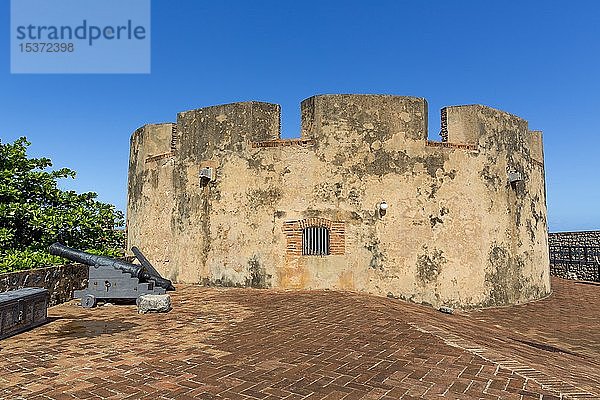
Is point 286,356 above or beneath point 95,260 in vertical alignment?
beneath

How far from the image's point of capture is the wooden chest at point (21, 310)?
6191 mm

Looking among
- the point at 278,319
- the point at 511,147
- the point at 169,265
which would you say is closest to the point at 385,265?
the point at 278,319

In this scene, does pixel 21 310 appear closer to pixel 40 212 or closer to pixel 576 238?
pixel 40 212

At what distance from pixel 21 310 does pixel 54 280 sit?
9.20 feet

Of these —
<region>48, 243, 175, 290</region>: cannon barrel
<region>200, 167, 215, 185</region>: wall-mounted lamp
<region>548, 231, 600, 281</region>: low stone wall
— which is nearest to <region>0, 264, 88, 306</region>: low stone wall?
<region>48, 243, 175, 290</region>: cannon barrel

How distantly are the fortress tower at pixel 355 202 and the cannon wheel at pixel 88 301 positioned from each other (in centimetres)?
344

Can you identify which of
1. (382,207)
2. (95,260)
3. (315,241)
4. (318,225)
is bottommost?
(95,260)

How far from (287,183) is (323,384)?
7.35 m

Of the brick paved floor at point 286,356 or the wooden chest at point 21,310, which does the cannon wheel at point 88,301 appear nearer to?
the brick paved floor at point 286,356

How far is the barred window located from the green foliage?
587 centimetres

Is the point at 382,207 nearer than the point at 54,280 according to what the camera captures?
No

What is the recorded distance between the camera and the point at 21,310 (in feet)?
21.6

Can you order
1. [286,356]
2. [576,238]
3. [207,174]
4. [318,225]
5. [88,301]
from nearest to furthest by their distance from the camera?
1. [286,356]
2. [88,301]
3. [318,225]
4. [207,174]
5. [576,238]

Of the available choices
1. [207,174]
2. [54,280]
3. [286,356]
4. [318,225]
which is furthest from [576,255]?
[54,280]
